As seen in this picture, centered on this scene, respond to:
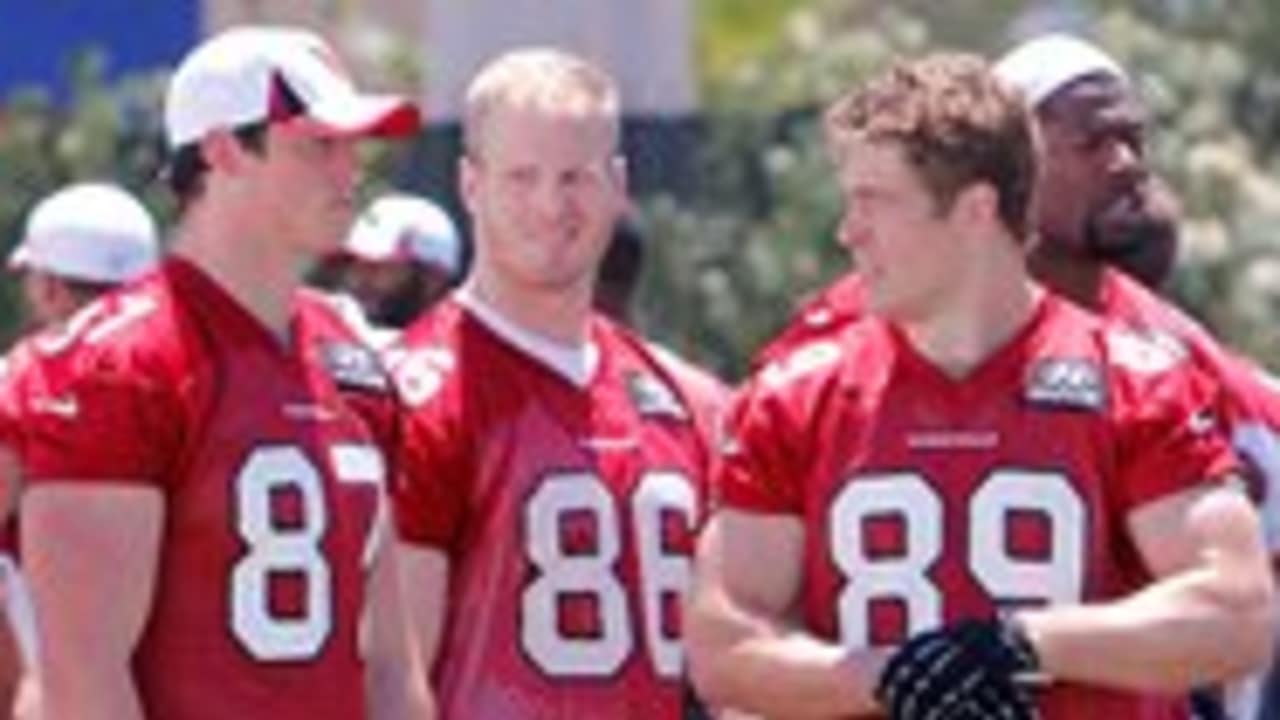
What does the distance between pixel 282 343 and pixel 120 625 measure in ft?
1.84

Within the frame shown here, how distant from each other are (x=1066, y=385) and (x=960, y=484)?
0.22 meters

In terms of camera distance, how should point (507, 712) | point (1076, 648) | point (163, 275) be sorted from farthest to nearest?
point (507, 712)
point (163, 275)
point (1076, 648)

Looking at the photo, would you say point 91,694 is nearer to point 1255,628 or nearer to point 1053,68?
point 1255,628

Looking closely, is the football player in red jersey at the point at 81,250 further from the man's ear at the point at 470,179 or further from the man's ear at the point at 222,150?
the man's ear at the point at 222,150

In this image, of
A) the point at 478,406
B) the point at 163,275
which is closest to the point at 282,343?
the point at 163,275

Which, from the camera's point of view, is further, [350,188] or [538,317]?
[538,317]

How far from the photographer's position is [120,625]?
30.6ft

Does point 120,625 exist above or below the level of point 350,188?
below

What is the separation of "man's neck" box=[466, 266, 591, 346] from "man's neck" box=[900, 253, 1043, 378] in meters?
1.64

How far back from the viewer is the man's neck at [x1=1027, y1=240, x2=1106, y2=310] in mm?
10547

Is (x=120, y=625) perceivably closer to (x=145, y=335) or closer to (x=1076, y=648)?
(x=145, y=335)

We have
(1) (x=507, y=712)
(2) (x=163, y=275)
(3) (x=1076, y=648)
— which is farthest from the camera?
(1) (x=507, y=712)

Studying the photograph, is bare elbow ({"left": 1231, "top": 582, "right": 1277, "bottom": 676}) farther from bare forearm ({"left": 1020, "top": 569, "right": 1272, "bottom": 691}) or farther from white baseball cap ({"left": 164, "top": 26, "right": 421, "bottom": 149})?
white baseball cap ({"left": 164, "top": 26, "right": 421, "bottom": 149})

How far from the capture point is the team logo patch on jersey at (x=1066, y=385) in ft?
29.8
